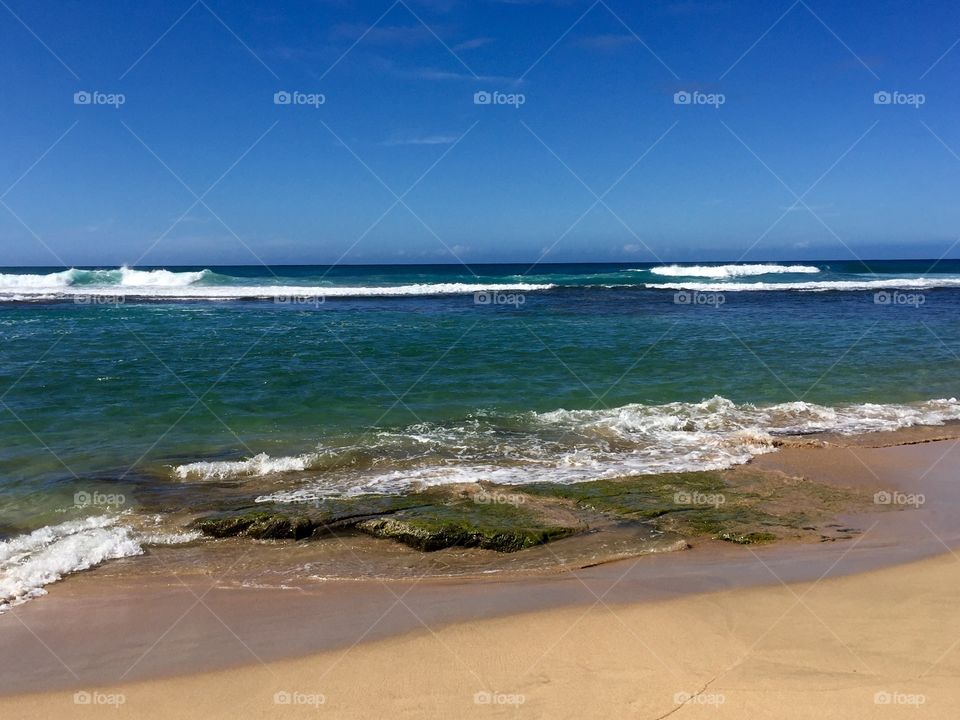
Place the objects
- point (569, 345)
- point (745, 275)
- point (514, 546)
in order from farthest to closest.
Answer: point (745, 275), point (569, 345), point (514, 546)

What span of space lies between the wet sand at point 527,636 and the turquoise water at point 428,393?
2.25 meters

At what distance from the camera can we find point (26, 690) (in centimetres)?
383

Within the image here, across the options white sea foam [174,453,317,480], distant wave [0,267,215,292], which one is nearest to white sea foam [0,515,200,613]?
white sea foam [174,453,317,480]

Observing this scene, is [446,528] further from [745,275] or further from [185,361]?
[745,275]

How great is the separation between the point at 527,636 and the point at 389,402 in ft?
22.8

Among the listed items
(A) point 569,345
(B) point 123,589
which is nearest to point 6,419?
(B) point 123,589

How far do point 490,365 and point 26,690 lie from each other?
35.1ft

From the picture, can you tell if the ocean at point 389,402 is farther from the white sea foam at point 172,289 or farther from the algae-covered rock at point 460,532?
the white sea foam at point 172,289

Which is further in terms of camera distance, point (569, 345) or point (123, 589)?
point (569, 345)

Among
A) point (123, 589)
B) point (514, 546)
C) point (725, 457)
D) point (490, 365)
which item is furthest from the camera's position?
point (490, 365)

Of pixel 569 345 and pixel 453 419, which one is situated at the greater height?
pixel 569 345

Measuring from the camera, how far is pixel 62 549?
5578 mm

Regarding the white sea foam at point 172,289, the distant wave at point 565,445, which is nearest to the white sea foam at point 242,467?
the distant wave at point 565,445

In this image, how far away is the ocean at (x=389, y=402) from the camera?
23.9 feet
